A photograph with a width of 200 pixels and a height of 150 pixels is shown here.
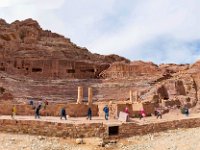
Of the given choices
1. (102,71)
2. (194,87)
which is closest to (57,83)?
(102,71)

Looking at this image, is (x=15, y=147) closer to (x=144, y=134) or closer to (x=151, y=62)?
(x=144, y=134)

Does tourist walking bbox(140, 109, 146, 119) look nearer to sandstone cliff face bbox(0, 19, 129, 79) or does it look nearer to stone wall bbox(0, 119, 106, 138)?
stone wall bbox(0, 119, 106, 138)

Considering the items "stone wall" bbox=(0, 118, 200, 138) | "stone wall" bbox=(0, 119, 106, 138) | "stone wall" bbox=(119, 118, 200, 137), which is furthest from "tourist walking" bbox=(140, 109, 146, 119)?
"stone wall" bbox=(0, 119, 106, 138)

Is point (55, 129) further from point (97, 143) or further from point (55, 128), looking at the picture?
point (97, 143)

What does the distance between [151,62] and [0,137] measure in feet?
187

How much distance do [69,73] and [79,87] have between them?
1075 inches

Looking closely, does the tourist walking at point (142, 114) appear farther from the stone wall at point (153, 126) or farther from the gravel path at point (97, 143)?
the gravel path at point (97, 143)

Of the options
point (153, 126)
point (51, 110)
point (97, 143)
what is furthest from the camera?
point (51, 110)

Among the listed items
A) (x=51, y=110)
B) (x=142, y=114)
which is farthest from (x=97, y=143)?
(x=142, y=114)

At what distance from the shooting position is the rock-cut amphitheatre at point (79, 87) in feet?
90.8

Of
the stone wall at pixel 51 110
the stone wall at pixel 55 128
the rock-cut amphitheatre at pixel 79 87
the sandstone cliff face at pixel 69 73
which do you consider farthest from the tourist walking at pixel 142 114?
the sandstone cliff face at pixel 69 73

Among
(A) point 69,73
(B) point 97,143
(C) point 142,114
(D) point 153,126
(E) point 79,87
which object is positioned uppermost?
(A) point 69,73

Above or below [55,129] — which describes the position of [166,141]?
below

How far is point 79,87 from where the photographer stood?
1766 inches
